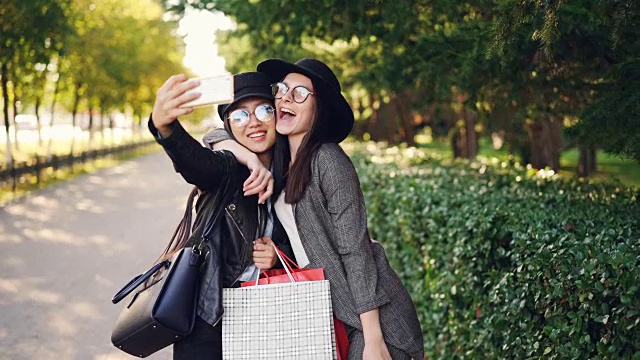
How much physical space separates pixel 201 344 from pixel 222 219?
18.3 inches

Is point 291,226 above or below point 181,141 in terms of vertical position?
below

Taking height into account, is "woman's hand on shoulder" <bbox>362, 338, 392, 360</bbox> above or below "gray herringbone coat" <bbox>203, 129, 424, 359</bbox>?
below

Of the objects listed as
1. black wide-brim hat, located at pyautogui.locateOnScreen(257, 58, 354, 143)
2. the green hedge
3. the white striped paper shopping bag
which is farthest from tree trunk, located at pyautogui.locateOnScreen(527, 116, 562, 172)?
the white striped paper shopping bag

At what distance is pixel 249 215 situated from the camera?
340 cm

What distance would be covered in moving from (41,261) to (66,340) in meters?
4.51

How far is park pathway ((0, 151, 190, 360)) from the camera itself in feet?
26.8

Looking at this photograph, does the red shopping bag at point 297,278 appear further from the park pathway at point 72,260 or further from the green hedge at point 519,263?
the park pathway at point 72,260

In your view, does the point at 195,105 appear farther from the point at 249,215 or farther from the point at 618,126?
the point at 618,126

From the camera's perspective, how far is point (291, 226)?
3.48 meters

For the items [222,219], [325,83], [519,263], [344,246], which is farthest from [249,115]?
[519,263]

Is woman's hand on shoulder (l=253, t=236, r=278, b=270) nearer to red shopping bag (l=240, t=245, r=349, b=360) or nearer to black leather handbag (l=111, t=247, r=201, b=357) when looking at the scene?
red shopping bag (l=240, t=245, r=349, b=360)

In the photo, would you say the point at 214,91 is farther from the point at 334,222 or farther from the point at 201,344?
the point at 201,344

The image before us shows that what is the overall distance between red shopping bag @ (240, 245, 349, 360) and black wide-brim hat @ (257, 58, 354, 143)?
53cm

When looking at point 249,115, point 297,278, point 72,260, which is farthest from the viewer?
point 72,260
